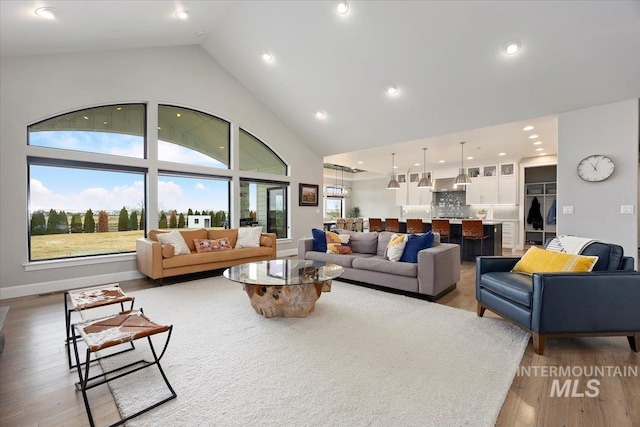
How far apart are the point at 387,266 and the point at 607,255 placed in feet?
7.11

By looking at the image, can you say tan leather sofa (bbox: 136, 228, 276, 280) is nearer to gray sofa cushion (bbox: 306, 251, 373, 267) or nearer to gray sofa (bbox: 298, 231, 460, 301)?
gray sofa cushion (bbox: 306, 251, 373, 267)

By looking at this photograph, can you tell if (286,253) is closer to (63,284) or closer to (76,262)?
(76,262)

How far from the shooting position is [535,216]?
8156mm

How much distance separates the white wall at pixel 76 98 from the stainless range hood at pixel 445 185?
6.50m

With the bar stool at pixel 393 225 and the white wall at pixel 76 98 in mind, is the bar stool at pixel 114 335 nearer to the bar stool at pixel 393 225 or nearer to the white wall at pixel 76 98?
the white wall at pixel 76 98

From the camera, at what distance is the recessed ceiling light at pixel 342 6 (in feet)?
12.9

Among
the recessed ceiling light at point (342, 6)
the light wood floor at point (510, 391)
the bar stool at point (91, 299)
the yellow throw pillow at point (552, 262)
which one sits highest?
the recessed ceiling light at point (342, 6)

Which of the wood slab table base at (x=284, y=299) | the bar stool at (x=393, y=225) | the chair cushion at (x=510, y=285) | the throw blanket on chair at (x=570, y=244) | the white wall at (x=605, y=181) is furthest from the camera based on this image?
the bar stool at (x=393, y=225)

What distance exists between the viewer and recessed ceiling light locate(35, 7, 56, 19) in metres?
3.03

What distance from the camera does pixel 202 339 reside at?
2.59m

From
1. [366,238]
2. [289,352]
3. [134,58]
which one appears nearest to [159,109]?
[134,58]

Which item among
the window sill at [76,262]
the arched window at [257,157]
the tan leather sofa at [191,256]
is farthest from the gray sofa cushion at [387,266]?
the window sill at [76,262]

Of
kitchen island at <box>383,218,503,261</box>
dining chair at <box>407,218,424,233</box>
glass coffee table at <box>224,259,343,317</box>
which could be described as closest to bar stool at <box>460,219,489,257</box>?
kitchen island at <box>383,218,503,261</box>

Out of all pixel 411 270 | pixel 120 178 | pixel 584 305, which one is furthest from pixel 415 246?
pixel 120 178
